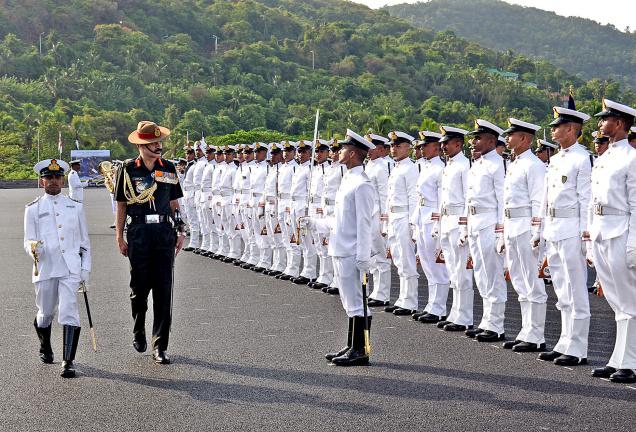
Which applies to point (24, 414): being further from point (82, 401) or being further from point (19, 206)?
point (19, 206)

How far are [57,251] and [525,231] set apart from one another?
435 centimetres

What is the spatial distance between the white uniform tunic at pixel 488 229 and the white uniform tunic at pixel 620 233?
207 centimetres

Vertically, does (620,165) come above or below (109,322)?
above

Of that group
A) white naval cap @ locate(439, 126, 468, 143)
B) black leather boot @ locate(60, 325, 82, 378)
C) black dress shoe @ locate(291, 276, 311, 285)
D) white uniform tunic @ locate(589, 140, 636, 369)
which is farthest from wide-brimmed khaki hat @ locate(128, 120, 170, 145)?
black dress shoe @ locate(291, 276, 311, 285)

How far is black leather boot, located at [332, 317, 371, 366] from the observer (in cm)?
891

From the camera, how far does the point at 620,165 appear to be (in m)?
8.30

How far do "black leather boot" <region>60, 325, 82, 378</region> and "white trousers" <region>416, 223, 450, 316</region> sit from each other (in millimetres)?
4531

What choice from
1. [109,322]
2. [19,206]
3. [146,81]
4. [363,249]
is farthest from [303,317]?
[146,81]

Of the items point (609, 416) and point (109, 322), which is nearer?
point (609, 416)

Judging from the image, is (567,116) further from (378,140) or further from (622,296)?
(378,140)

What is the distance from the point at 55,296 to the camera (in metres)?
9.05

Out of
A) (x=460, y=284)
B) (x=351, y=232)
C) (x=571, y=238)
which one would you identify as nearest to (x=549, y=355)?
(x=571, y=238)

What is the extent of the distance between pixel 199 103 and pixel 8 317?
5348 inches

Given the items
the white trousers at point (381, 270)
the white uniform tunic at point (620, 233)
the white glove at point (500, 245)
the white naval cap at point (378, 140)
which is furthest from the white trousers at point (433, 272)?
the white uniform tunic at point (620, 233)
